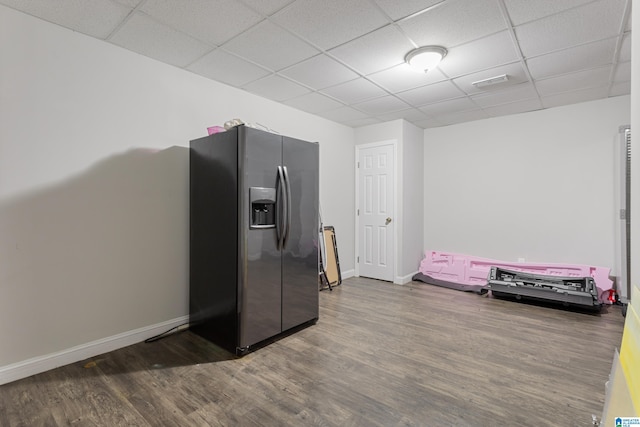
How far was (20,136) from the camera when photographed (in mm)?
2152

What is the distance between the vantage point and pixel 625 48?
2609mm

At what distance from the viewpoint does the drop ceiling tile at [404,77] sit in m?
3.09

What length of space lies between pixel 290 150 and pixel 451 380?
2.30 m

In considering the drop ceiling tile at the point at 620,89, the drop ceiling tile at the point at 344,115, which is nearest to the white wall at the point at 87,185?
the drop ceiling tile at the point at 344,115

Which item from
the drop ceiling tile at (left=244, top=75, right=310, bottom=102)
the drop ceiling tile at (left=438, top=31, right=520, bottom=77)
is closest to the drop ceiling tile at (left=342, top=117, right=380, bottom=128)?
the drop ceiling tile at (left=244, top=75, right=310, bottom=102)

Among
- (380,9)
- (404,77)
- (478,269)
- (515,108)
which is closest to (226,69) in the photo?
(380,9)

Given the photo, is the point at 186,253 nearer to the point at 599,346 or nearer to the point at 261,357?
the point at 261,357

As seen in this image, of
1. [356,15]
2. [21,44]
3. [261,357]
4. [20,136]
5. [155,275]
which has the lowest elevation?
[261,357]

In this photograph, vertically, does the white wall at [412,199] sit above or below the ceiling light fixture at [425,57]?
below

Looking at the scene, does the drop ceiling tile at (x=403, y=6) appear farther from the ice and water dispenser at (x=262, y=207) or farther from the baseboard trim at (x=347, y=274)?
the baseboard trim at (x=347, y=274)

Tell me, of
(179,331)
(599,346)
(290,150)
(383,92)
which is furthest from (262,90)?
(599,346)

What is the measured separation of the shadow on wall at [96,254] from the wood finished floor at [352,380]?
0.28 m

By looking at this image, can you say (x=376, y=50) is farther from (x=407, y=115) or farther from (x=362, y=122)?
(x=362, y=122)

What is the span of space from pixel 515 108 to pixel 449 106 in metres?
0.95
